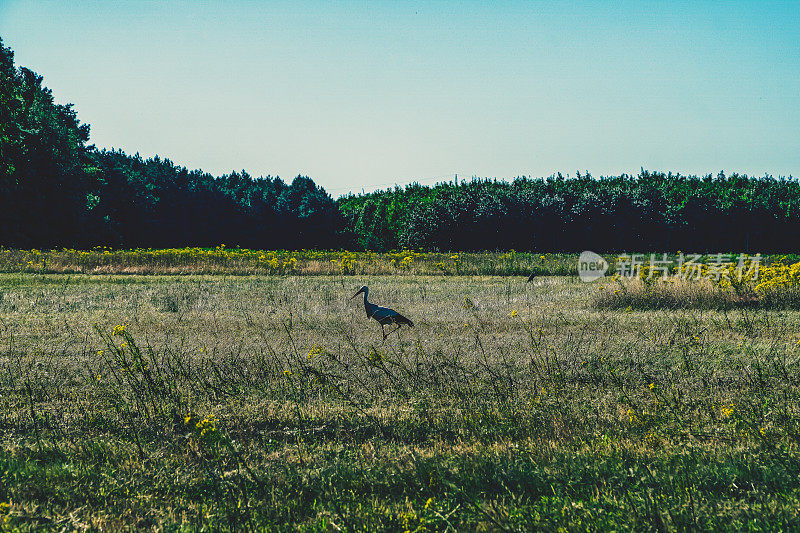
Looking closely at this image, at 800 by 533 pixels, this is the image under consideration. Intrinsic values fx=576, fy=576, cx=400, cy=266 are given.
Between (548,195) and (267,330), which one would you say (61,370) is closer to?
(267,330)

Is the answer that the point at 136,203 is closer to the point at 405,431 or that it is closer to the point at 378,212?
the point at 378,212

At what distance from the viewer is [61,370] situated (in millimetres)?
6953

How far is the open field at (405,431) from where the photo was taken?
3574mm

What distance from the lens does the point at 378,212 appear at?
6066cm

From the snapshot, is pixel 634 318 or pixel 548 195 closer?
pixel 634 318

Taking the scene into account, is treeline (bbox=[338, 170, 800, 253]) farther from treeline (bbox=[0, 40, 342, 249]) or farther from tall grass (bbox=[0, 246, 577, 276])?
tall grass (bbox=[0, 246, 577, 276])

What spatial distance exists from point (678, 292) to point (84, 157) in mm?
45899

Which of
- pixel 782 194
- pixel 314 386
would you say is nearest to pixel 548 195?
pixel 782 194

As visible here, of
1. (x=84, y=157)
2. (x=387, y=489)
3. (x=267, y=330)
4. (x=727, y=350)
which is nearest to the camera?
(x=387, y=489)

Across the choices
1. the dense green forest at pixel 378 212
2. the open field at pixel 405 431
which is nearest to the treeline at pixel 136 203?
the dense green forest at pixel 378 212

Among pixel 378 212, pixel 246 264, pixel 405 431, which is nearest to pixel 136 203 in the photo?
pixel 378 212

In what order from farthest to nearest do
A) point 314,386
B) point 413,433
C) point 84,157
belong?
point 84,157, point 314,386, point 413,433

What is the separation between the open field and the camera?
11.7 ft

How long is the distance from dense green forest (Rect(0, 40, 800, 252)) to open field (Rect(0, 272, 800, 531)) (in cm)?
3496
